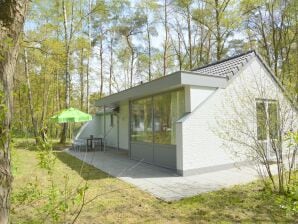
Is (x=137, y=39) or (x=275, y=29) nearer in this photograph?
(x=275, y=29)

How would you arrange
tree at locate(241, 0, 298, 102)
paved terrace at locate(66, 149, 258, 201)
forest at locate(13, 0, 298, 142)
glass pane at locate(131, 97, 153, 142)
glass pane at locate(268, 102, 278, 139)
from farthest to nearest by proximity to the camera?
tree at locate(241, 0, 298, 102)
forest at locate(13, 0, 298, 142)
glass pane at locate(131, 97, 153, 142)
paved terrace at locate(66, 149, 258, 201)
glass pane at locate(268, 102, 278, 139)

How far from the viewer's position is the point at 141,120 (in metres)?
10.8

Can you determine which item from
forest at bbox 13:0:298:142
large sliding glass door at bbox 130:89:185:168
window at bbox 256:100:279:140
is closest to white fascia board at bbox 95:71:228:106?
large sliding glass door at bbox 130:89:185:168

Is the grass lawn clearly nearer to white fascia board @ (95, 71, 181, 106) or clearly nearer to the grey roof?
white fascia board @ (95, 71, 181, 106)

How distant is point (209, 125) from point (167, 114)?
1.50 metres

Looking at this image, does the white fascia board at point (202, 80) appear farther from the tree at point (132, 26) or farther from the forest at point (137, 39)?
the tree at point (132, 26)

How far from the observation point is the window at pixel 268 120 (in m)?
5.96

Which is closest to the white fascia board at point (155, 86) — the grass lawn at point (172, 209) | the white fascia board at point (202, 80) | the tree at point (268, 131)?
the white fascia board at point (202, 80)

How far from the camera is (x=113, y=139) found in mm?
16719

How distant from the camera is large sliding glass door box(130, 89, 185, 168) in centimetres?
884

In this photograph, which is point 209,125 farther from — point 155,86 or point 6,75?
point 6,75

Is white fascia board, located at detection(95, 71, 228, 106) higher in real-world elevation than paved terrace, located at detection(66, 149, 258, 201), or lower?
higher

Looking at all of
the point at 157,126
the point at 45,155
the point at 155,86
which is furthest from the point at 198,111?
the point at 45,155

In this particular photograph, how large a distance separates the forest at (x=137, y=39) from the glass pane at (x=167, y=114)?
7751mm
